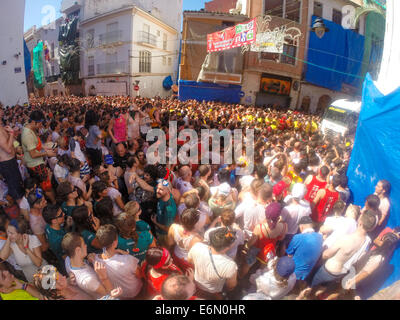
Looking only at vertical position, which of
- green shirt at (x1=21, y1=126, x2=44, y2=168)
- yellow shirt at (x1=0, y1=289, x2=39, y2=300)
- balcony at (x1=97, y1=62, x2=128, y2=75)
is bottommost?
yellow shirt at (x1=0, y1=289, x2=39, y2=300)

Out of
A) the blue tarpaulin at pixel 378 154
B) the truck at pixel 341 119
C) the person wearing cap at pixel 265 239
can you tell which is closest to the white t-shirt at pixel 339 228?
the person wearing cap at pixel 265 239

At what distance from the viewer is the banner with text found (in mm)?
10797

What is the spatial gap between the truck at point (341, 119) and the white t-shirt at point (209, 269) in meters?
9.99

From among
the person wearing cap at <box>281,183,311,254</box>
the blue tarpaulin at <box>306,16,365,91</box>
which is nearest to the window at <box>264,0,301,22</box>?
the blue tarpaulin at <box>306,16,365,91</box>

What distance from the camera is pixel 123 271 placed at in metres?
1.99

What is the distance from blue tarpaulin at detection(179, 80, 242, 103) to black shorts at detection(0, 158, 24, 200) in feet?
52.4

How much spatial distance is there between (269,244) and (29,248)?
2.74 meters

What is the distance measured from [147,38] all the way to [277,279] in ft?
64.1

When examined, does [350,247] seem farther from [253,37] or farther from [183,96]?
[183,96]

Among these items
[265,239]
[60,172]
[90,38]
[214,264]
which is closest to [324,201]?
[265,239]

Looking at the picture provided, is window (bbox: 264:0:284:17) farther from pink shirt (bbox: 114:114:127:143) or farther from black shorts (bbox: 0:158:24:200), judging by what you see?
black shorts (bbox: 0:158:24:200)

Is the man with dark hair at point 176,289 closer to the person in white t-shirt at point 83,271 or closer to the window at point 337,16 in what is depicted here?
the person in white t-shirt at point 83,271

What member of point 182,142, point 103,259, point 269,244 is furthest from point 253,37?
point 103,259

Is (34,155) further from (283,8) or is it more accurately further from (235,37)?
(283,8)
